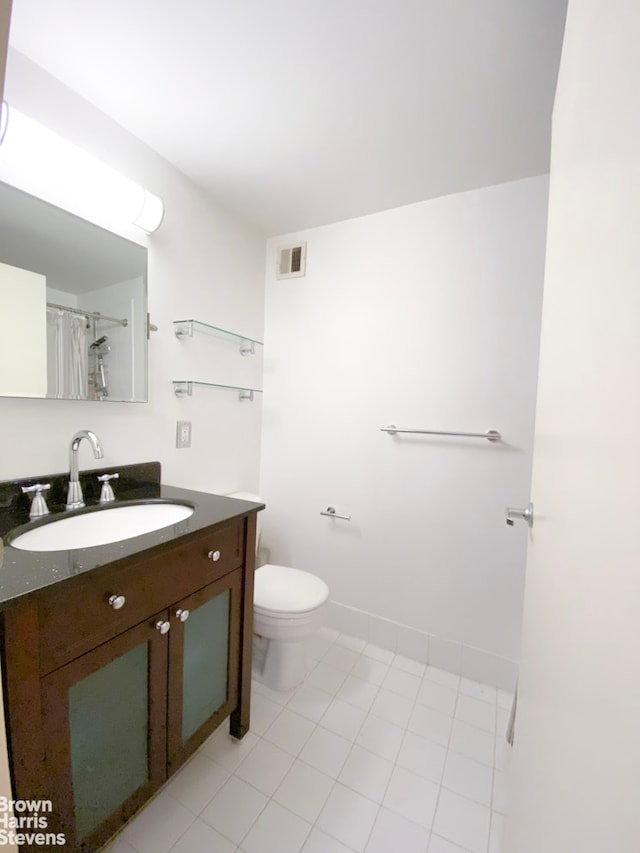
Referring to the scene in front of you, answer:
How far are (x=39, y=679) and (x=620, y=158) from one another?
1.18m

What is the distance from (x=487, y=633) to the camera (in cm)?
162

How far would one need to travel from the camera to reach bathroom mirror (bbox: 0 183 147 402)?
41.3 inches

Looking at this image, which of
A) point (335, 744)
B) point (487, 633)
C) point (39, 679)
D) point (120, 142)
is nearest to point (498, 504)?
point (487, 633)

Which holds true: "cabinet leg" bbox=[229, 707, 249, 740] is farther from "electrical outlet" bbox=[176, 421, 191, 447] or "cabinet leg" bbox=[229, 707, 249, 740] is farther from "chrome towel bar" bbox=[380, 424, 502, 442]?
"chrome towel bar" bbox=[380, 424, 502, 442]

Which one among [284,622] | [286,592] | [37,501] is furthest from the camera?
[286,592]

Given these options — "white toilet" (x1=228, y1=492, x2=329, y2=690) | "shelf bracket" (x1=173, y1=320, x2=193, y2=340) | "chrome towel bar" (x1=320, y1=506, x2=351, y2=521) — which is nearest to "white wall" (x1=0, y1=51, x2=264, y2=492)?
"shelf bracket" (x1=173, y1=320, x2=193, y2=340)

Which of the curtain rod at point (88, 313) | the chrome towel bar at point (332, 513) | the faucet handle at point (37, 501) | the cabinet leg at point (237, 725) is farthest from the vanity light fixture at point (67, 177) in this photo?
the cabinet leg at point (237, 725)

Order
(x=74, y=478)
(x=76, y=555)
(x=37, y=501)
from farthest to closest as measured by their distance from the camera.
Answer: (x=74, y=478) < (x=37, y=501) < (x=76, y=555)

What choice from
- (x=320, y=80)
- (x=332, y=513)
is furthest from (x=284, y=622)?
(x=320, y=80)

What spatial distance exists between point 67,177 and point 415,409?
63.8 inches

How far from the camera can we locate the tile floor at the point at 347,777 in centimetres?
100

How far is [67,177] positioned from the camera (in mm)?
1137

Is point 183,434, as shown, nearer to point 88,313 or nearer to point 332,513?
point 88,313

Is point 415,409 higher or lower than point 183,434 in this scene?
higher
